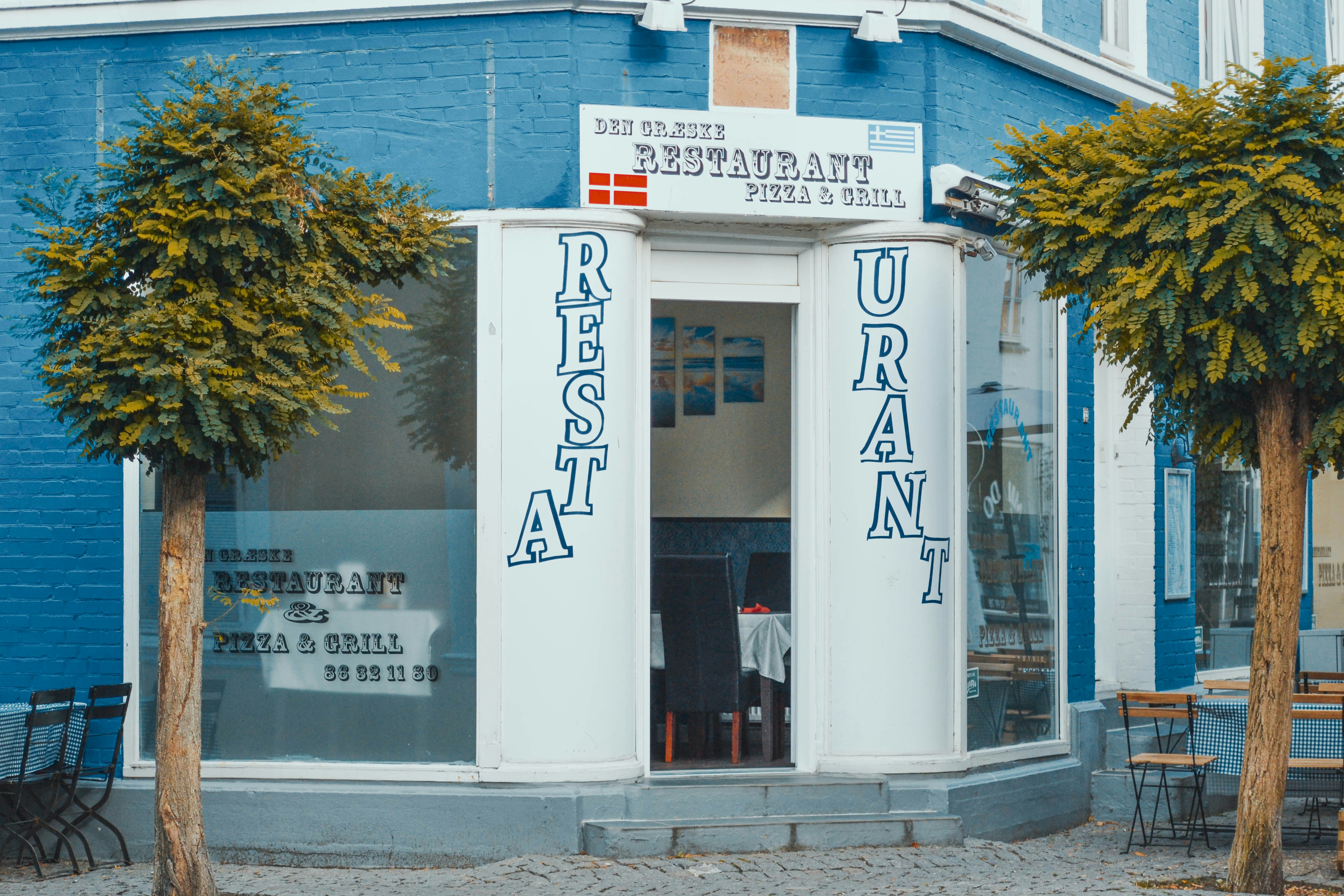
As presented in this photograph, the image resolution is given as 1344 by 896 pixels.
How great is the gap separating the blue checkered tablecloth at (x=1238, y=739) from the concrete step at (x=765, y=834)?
1.86 m

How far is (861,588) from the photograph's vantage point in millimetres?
8484

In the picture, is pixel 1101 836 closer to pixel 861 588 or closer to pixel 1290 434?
pixel 861 588

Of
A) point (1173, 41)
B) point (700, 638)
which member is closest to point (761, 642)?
point (700, 638)

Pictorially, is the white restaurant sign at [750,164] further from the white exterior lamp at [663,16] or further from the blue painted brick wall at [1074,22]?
the blue painted brick wall at [1074,22]

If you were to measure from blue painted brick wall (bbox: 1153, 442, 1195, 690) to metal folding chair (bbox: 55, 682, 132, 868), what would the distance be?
7270 millimetres

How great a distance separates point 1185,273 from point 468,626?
425 centimetres

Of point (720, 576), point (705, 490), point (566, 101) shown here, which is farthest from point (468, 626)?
point (705, 490)

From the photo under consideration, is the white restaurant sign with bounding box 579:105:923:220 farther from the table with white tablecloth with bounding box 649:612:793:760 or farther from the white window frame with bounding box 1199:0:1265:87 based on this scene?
the white window frame with bounding box 1199:0:1265:87

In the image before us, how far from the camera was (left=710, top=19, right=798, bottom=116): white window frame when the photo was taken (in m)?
8.40

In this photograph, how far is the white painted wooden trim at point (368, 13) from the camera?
825 centimetres

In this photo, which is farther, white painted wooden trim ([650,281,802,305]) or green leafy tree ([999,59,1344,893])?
white painted wooden trim ([650,281,802,305])

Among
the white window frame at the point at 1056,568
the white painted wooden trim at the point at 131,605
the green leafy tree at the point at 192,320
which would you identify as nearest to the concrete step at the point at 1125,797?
the white window frame at the point at 1056,568

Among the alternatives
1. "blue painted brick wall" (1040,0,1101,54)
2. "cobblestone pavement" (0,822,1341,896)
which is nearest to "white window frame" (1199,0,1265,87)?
"blue painted brick wall" (1040,0,1101,54)

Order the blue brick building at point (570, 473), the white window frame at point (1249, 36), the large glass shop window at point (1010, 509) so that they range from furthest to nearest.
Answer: the white window frame at point (1249, 36) → the large glass shop window at point (1010, 509) → the blue brick building at point (570, 473)
